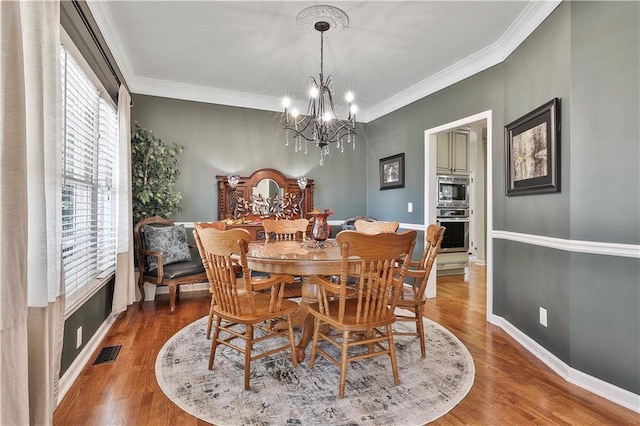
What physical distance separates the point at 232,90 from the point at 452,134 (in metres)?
3.60

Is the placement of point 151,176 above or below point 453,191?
above

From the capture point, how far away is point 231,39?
3.15m

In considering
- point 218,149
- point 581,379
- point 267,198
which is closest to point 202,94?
point 218,149

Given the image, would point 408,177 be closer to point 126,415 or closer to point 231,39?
point 231,39

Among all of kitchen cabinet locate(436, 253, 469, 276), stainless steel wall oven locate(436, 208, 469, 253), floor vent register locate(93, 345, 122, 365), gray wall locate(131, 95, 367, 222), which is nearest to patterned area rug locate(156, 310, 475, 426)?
floor vent register locate(93, 345, 122, 365)

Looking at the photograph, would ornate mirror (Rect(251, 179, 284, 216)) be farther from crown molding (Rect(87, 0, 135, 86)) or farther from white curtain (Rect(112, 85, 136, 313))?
crown molding (Rect(87, 0, 135, 86))

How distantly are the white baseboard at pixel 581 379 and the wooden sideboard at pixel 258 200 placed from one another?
3.22 metres

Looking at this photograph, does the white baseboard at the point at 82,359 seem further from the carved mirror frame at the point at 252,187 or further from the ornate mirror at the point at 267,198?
the ornate mirror at the point at 267,198

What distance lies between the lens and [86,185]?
264 cm

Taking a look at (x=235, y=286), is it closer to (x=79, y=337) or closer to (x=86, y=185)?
(x=79, y=337)

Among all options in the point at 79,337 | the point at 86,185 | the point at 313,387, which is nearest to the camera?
the point at 313,387

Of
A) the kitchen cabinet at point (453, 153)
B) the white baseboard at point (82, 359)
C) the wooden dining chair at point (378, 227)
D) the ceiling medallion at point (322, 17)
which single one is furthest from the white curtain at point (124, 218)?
the kitchen cabinet at point (453, 153)

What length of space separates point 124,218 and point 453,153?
4918mm

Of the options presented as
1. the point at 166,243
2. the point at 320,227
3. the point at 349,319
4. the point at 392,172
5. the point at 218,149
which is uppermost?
the point at 218,149
